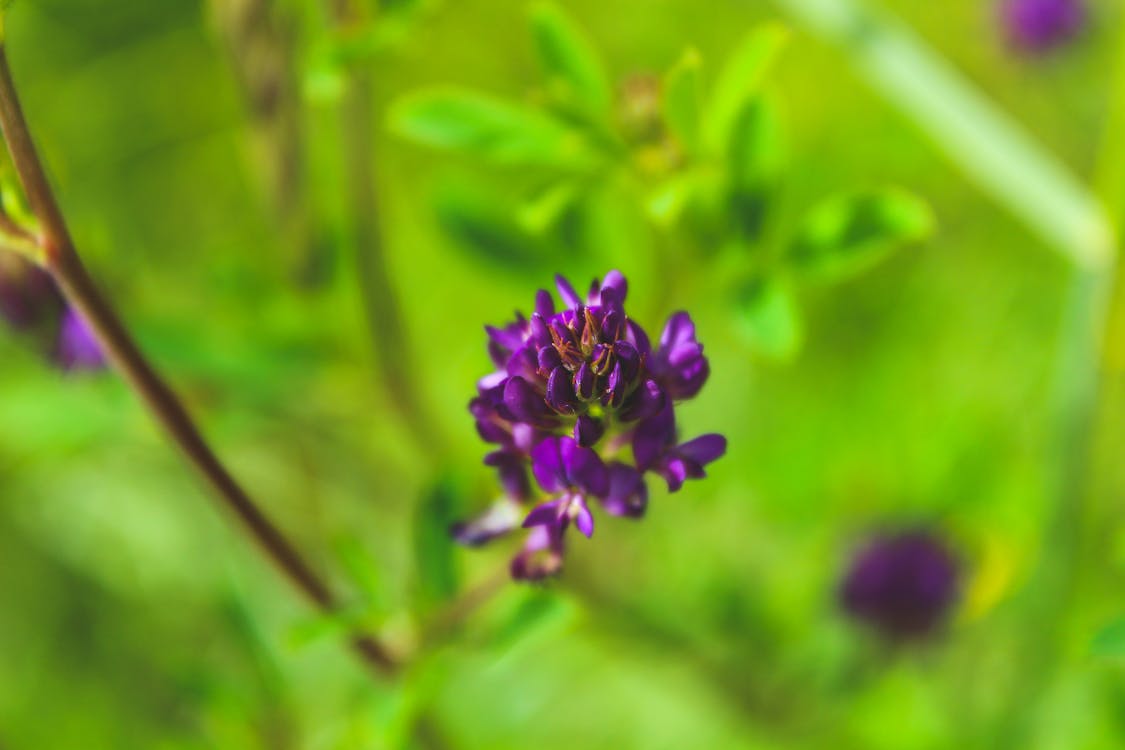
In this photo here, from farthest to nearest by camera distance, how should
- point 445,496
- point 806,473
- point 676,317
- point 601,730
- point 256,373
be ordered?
point 601,730
point 806,473
point 256,373
point 445,496
point 676,317

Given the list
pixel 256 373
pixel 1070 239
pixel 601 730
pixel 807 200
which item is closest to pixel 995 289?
pixel 807 200

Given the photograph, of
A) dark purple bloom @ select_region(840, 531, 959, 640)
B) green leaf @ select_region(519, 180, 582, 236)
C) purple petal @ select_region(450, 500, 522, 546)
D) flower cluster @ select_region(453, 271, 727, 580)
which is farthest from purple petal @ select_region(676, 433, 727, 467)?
dark purple bloom @ select_region(840, 531, 959, 640)

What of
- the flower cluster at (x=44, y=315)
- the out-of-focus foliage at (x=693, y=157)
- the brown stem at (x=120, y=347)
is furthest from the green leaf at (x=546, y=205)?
the flower cluster at (x=44, y=315)

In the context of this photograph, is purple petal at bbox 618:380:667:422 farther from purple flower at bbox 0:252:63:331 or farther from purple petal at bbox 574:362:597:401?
purple flower at bbox 0:252:63:331

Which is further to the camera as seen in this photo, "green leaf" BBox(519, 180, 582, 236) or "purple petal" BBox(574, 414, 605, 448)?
"green leaf" BBox(519, 180, 582, 236)

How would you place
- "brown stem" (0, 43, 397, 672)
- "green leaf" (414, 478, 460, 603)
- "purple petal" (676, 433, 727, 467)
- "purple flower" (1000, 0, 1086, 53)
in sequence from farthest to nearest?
"purple flower" (1000, 0, 1086, 53), "green leaf" (414, 478, 460, 603), "purple petal" (676, 433, 727, 467), "brown stem" (0, 43, 397, 672)

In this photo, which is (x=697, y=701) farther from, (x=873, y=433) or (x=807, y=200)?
(x=807, y=200)
